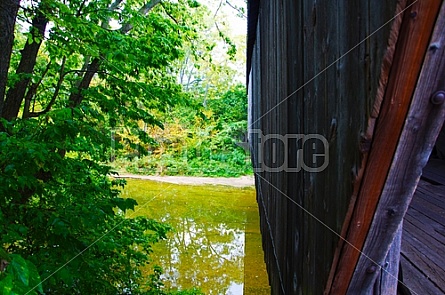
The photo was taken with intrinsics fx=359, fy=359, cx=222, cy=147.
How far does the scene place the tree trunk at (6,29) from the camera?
208cm

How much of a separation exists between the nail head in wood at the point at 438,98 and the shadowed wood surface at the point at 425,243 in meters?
0.65

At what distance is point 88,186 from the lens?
8.21 ft

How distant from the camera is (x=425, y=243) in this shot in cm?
135

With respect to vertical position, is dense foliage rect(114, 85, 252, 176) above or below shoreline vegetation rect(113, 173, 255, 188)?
above

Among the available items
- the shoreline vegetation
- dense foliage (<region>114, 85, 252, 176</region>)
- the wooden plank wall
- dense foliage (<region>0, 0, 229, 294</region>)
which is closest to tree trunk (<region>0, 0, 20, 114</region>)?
dense foliage (<region>0, 0, 229, 294</region>)

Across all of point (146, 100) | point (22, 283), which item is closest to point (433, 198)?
point (22, 283)

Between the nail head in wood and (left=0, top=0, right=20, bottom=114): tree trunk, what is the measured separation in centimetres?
232

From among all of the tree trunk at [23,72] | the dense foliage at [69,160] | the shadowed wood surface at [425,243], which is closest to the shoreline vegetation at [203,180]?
the dense foliage at [69,160]

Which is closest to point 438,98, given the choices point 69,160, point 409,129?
point 409,129

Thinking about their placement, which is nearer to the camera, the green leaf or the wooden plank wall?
the wooden plank wall

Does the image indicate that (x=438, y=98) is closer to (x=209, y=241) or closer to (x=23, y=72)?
(x=23, y=72)

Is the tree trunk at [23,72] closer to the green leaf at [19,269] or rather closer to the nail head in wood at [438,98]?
the green leaf at [19,269]

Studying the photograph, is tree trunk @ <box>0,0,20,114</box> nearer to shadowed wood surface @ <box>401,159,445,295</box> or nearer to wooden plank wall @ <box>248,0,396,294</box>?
wooden plank wall @ <box>248,0,396,294</box>

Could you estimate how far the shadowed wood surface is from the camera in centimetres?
104
